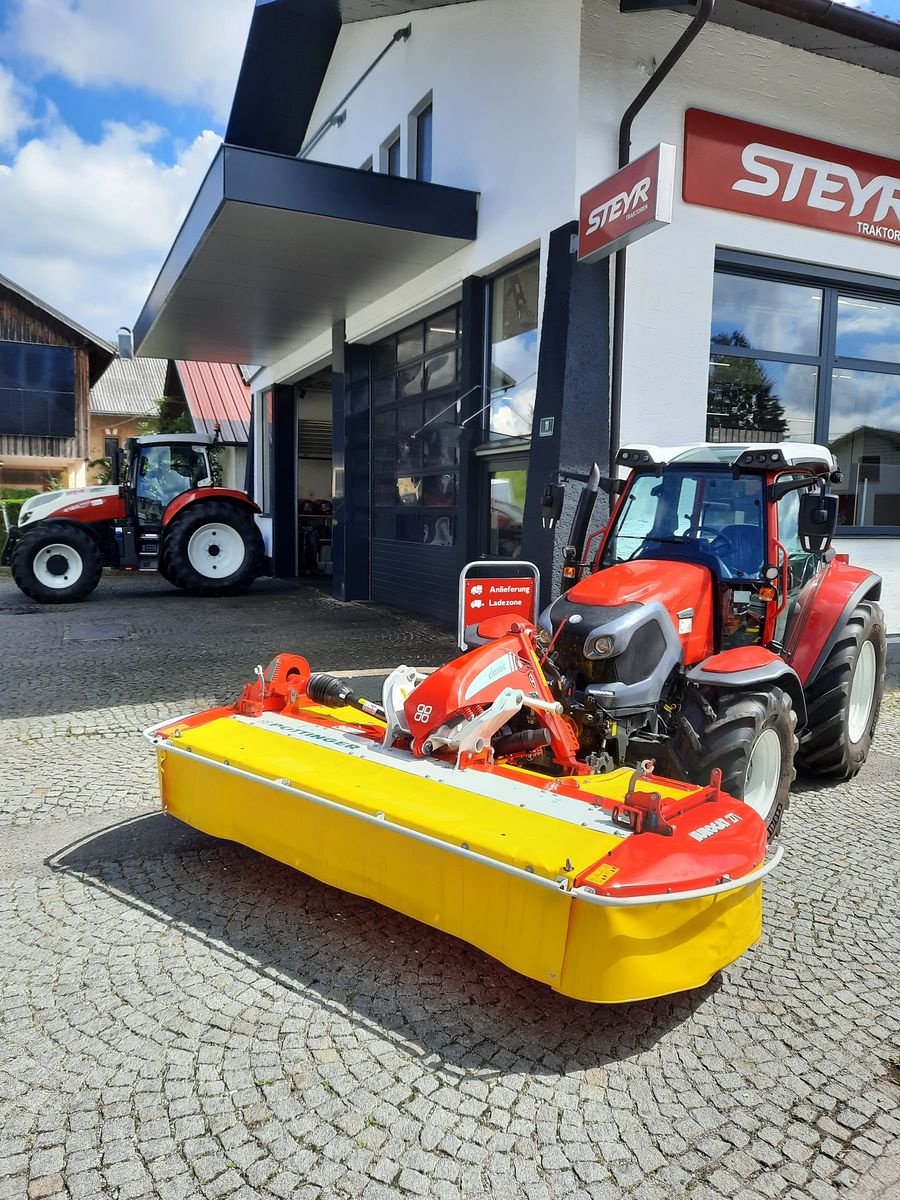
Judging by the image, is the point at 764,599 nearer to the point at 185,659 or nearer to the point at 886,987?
the point at 886,987

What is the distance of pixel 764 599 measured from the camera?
4.39 m

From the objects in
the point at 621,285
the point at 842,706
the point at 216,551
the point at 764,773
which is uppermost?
the point at 621,285

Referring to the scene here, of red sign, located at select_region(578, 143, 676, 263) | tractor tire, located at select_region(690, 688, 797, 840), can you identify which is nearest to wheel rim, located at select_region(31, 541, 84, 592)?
red sign, located at select_region(578, 143, 676, 263)

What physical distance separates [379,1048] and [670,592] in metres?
2.37

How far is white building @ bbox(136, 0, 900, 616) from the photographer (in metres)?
7.28

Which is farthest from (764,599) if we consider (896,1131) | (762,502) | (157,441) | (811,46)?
(157,441)

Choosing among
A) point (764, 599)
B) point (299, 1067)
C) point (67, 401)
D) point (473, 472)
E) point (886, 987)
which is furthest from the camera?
point (67, 401)

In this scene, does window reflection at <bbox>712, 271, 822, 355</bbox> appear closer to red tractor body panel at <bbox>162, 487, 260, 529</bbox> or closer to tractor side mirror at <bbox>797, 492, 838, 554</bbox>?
tractor side mirror at <bbox>797, 492, 838, 554</bbox>

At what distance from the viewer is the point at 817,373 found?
29.1 feet

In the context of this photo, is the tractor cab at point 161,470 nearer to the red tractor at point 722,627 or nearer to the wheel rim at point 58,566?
the wheel rim at point 58,566

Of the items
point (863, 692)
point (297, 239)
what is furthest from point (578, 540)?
point (297, 239)

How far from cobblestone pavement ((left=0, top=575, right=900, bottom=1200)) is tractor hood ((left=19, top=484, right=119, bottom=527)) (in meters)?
9.32

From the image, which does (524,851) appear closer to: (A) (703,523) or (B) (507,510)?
(A) (703,523)

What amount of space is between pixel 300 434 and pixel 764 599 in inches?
537
